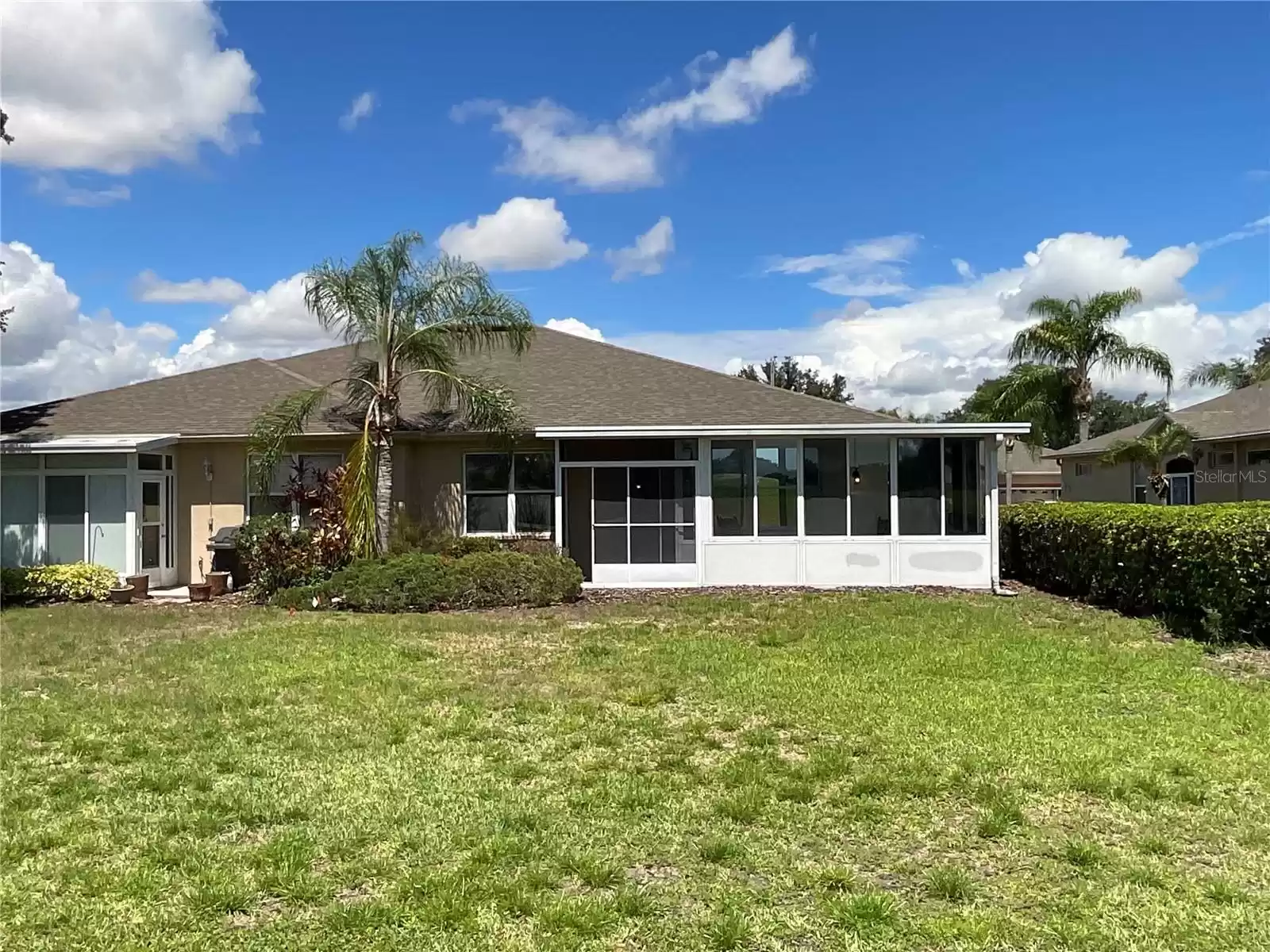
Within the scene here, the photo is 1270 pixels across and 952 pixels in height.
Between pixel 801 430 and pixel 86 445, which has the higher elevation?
pixel 801 430

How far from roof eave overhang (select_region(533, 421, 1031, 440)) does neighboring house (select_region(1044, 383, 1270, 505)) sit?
31.8ft

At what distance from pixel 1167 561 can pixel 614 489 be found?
8521mm

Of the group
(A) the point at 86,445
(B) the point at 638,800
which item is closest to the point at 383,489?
(A) the point at 86,445

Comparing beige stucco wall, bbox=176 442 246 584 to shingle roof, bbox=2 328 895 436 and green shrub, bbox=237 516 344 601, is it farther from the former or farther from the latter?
green shrub, bbox=237 516 344 601

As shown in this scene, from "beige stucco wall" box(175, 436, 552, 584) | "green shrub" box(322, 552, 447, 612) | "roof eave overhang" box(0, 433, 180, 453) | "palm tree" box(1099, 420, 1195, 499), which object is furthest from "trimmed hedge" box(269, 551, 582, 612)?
"palm tree" box(1099, 420, 1195, 499)

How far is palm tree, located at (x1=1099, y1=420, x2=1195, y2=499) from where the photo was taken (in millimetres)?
23906

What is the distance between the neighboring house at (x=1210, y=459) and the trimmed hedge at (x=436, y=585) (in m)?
16.7

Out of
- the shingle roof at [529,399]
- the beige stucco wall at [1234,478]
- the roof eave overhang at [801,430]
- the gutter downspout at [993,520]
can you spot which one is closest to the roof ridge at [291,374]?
the shingle roof at [529,399]

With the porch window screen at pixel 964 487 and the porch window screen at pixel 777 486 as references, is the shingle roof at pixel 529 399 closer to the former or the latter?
the porch window screen at pixel 777 486

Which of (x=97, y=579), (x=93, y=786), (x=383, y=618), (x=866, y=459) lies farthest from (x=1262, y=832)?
(x=97, y=579)

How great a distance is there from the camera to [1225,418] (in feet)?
78.2

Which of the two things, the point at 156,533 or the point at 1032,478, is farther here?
the point at 1032,478

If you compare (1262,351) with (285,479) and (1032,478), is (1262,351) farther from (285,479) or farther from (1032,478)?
(285,479)

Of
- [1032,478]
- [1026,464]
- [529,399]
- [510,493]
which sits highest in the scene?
[529,399]
